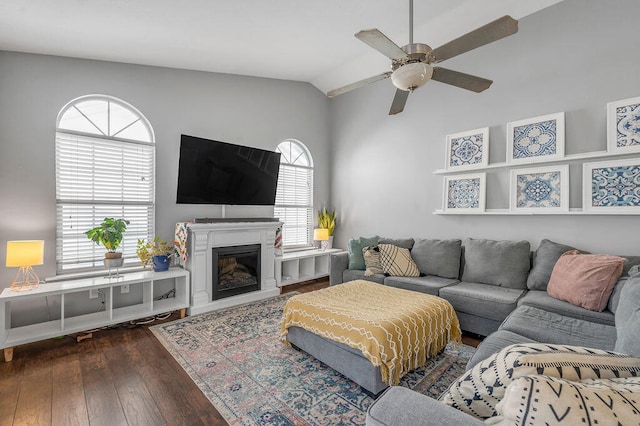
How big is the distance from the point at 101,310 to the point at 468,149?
4730 millimetres

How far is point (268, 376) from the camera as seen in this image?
2.25 m

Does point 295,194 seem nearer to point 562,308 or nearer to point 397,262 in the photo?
point 397,262

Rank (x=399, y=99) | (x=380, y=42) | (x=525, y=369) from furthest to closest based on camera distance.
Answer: (x=399, y=99) → (x=380, y=42) → (x=525, y=369)

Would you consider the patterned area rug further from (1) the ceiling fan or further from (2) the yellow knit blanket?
(1) the ceiling fan

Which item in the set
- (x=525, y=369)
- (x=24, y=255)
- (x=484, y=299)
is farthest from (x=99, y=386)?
(x=484, y=299)

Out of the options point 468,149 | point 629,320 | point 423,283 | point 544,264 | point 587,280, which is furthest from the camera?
point 468,149

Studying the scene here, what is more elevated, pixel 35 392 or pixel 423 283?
pixel 423 283

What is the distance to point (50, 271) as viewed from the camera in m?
3.02

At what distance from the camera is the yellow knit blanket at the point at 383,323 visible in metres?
1.94

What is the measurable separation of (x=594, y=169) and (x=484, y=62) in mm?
1751

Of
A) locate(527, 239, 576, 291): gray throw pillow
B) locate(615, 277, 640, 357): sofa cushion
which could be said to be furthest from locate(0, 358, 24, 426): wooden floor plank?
locate(527, 239, 576, 291): gray throw pillow

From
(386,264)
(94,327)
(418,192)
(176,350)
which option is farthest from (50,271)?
(418,192)

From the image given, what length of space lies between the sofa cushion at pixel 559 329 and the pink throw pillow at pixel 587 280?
22 cm

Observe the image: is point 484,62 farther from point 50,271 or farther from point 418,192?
point 50,271
